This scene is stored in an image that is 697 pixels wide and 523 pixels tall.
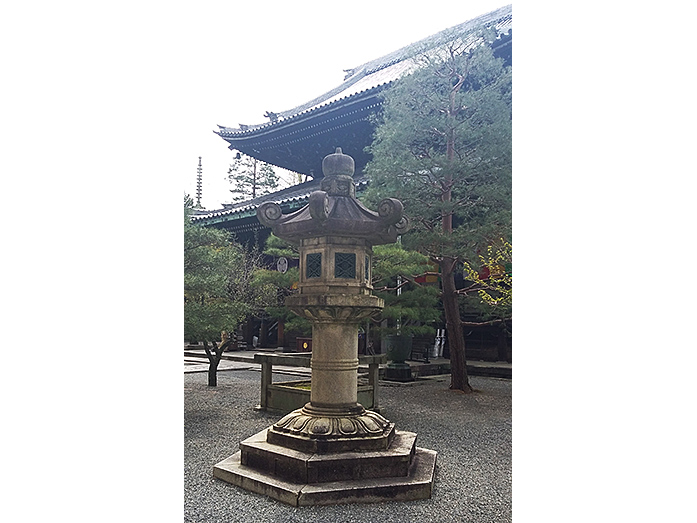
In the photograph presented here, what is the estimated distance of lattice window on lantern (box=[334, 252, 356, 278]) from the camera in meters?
3.21

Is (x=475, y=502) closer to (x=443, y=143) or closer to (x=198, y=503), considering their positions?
(x=198, y=503)

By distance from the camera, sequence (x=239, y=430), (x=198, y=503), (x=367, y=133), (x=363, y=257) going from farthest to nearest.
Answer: (x=367, y=133)
(x=239, y=430)
(x=363, y=257)
(x=198, y=503)

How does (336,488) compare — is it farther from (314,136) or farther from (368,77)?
(368,77)

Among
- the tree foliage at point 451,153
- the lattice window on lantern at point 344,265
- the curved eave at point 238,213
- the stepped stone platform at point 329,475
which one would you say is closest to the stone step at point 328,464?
the stepped stone platform at point 329,475

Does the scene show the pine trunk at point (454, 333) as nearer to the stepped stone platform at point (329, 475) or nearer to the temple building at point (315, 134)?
the temple building at point (315, 134)

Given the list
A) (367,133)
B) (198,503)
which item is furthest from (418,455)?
(367,133)

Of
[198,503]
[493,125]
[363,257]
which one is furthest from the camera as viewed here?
[493,125]

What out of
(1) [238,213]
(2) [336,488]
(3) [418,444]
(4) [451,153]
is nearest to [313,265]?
(2) [336,488]

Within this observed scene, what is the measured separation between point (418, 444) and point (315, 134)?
8339 millimetres

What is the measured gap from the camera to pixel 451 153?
247 inches

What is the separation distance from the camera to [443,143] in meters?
6.40

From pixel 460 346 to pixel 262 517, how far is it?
4.71m

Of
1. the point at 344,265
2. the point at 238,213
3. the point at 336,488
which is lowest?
the point at 336,488

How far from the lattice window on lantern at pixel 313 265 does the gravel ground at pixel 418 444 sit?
1378 millimetres
